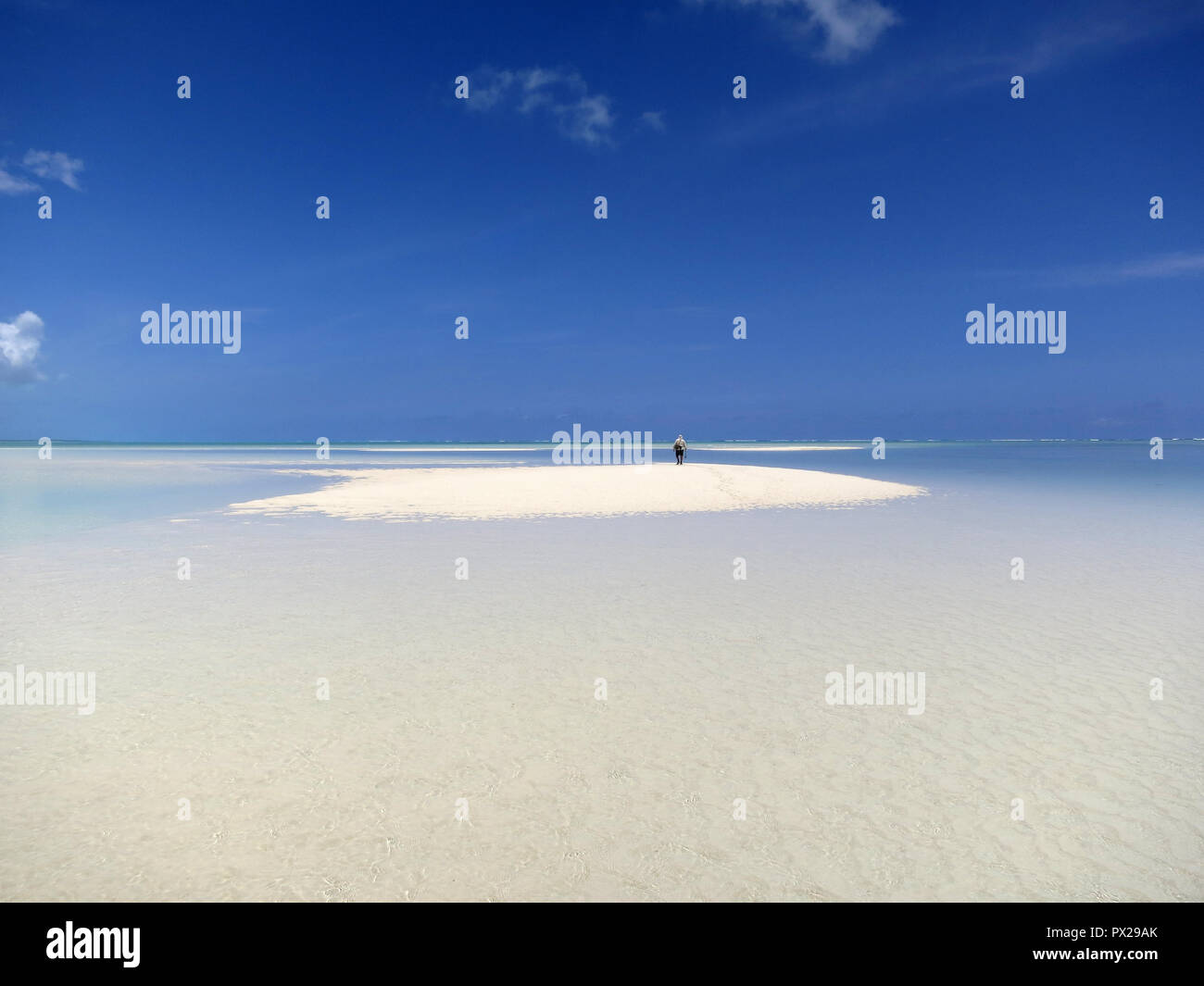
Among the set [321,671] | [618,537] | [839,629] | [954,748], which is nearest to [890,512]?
[618,537]

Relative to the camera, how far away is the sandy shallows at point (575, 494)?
24859 millimetres

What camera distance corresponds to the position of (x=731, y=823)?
477cm

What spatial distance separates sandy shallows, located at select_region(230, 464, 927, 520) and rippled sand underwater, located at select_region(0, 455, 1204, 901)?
12007mm

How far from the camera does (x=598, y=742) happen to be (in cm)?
604

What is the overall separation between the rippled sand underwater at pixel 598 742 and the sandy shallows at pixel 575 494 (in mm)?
12007

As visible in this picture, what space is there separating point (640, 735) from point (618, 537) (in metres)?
12.2
